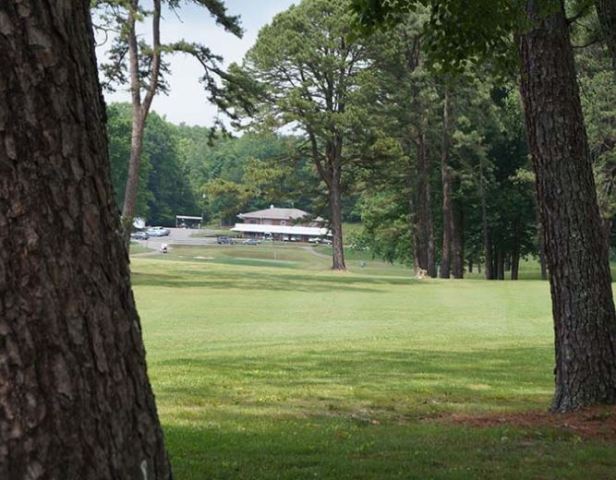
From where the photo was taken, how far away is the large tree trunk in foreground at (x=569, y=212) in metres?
7.69

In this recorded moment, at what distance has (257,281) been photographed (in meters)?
39.2

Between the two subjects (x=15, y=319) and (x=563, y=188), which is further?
(x=563, y=188)

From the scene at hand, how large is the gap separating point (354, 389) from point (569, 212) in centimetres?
373

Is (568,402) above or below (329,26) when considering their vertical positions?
below

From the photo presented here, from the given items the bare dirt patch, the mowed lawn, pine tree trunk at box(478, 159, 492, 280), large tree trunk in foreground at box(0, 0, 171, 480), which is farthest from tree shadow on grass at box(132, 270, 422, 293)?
large tree trunk in foreground at box(0, 0, 171, 480)

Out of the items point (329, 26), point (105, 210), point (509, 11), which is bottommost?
point (105, 210)

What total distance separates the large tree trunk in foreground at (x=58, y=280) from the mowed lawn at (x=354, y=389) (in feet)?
9.82

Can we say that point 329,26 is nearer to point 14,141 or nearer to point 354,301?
point 354,301

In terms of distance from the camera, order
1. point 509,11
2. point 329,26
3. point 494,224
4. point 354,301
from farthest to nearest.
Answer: point 494,224
point 329,26
point 354,301
point 509,11

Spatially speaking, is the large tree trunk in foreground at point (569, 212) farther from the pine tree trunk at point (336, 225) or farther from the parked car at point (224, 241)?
the parked car at point (224, 241)

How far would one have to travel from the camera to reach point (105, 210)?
252cm

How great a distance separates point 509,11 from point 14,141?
5970 millimetres

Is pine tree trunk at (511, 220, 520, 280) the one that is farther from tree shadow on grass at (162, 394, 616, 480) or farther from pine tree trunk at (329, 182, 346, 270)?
tree shadow on grass at (162, 394, 616, 480)

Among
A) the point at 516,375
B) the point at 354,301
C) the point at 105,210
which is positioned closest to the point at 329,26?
the point at 354,301
